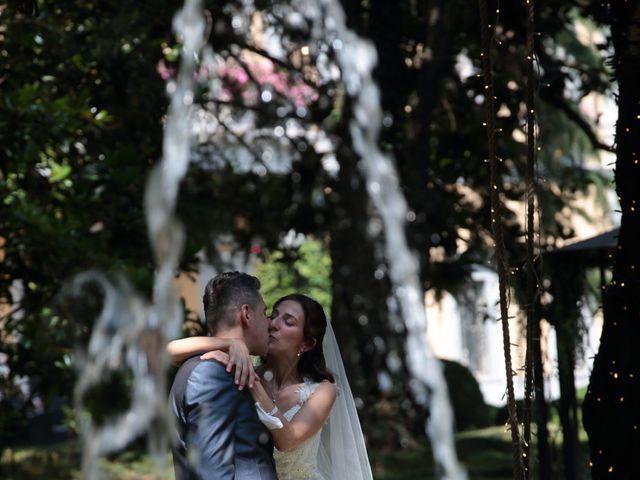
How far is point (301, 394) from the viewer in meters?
4.30

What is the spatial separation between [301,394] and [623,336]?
3.85ft

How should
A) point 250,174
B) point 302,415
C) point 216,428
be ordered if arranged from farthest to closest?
1. point 250,174
2. point 302,415
3. point 216,428

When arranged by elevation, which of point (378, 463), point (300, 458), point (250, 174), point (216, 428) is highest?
point (250, 174)

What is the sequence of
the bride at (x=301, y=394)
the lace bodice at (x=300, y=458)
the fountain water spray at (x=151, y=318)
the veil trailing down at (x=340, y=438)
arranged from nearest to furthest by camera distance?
the bride at (x=301, y=394) → the lace bodice at (x=300, y=458) → the veil trailing down at (x=340, y=438) → the fountain water spray at (x=151, y=318)

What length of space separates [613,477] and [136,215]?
5330mm

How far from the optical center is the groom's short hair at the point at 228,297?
12.6ft

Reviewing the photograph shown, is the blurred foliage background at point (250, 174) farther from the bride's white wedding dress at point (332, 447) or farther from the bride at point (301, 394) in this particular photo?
the bride at point (301, 394)

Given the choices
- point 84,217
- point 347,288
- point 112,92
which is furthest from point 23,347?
point 347,288

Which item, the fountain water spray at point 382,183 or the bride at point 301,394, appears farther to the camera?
the fountain water spray at point 382,183

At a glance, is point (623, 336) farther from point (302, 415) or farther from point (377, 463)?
point (377, 463)

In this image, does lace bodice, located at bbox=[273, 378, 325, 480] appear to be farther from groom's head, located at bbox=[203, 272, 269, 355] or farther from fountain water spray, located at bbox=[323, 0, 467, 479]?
fountain water spray, located at bbox=[323, 0, 467, 479]

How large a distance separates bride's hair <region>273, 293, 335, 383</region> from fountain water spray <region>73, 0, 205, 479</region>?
2.86 meters

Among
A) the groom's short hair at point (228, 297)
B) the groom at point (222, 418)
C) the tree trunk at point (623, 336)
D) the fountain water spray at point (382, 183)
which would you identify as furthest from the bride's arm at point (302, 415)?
the fountain water spray at point (382, 183)

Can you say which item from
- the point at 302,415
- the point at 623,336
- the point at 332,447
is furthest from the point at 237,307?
the point at 623,336
